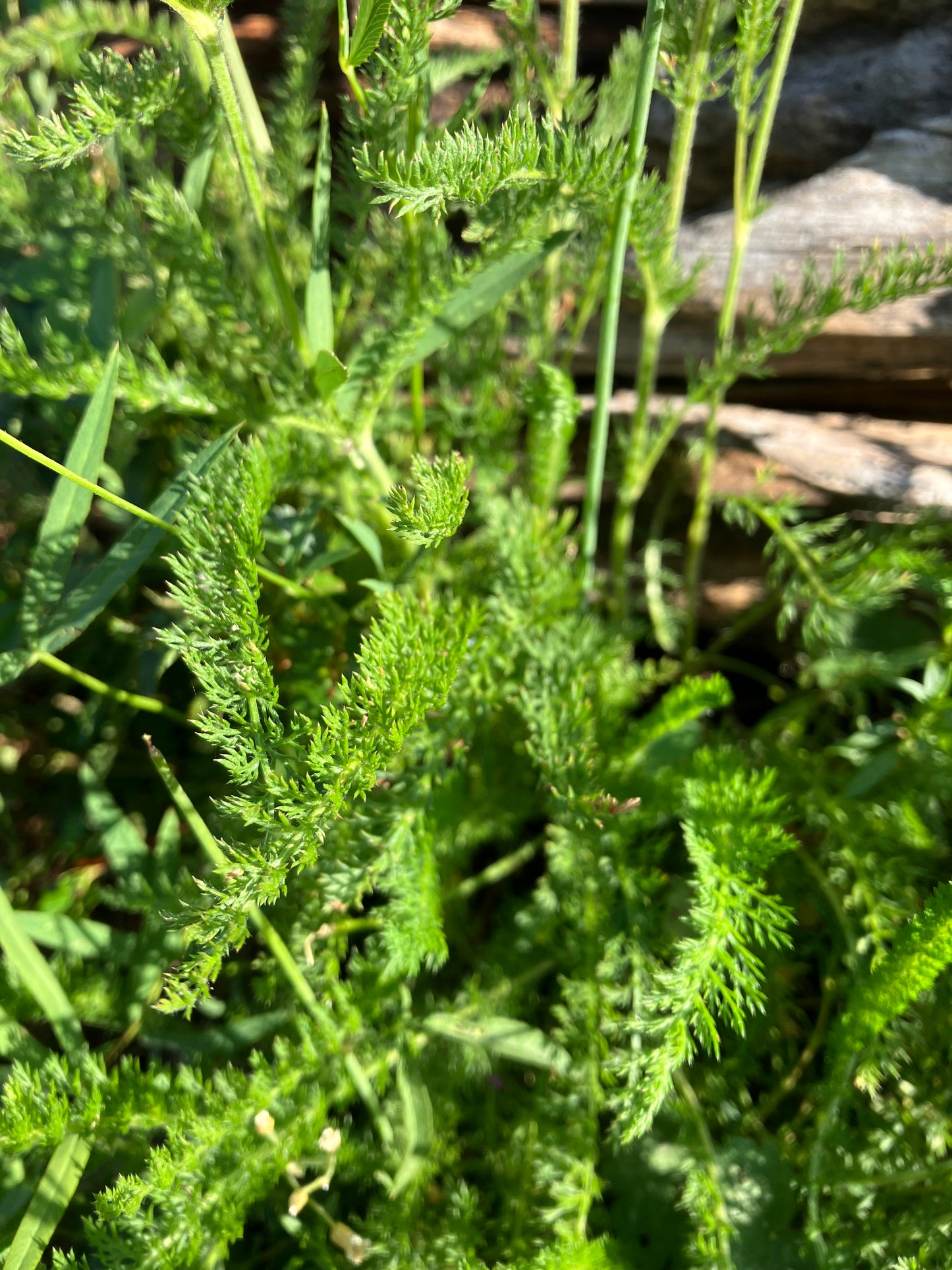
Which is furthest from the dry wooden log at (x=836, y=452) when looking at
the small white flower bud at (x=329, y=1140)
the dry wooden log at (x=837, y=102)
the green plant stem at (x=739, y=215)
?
the small white flower bud at (x=329, y=1140)

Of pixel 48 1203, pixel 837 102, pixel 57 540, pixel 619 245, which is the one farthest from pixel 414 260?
pixel 48 1203

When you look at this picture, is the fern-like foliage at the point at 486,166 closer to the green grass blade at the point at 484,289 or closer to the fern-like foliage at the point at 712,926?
the green grass blade at the point at 484,289

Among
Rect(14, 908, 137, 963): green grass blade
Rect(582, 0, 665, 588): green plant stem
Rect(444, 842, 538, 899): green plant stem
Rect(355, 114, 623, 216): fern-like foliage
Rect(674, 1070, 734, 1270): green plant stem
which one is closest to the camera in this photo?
Rect(355, 114, 623, 216): fern-like foliage

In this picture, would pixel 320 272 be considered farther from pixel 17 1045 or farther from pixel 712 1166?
pixel 712 1166

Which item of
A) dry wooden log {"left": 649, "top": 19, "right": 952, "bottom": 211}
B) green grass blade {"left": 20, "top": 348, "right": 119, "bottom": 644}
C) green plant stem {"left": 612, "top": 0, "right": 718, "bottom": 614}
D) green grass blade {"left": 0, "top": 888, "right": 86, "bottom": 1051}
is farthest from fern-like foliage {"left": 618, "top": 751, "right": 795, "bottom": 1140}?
dry wooden log {"left": 649, "top": 19, "right": 952, "bottom": 211}

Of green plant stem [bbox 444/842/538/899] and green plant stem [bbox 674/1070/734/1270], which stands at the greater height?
green plant stem [bbox 444/842/538/899]

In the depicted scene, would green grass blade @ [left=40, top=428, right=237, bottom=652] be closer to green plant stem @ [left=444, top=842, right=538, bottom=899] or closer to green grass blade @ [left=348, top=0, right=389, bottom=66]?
green grass blade @ [left=348, top=0, right=389, bottom=66]
